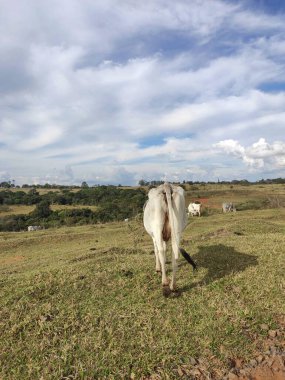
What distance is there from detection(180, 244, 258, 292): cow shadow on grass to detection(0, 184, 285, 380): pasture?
0.04m

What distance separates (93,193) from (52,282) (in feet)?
201

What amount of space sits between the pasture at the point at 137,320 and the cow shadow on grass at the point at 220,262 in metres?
0.04

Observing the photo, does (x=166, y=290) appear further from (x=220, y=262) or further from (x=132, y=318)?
(x=220, y=262)

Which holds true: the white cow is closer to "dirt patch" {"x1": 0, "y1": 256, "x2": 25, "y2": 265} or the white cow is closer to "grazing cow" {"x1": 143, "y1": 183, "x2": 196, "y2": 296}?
"grazing cow" {"x1": 143, "y1": 183, "x2": 196, "y2": 296}

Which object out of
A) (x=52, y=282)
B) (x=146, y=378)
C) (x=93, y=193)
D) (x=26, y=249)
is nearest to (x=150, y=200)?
(x=52, y=282)

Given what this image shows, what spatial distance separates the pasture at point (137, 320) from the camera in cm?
561

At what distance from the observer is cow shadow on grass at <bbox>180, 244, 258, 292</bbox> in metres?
8.89

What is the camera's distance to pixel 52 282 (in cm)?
828

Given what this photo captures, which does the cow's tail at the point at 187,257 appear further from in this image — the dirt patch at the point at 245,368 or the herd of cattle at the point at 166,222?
the dirt patch at the point at 245,368

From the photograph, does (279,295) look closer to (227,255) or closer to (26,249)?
(227,255)

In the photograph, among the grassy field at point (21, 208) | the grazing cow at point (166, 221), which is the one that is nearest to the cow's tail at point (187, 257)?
the grazing cow at point (166, 221)

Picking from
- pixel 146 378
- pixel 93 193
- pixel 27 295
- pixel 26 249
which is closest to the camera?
pixel 146 378

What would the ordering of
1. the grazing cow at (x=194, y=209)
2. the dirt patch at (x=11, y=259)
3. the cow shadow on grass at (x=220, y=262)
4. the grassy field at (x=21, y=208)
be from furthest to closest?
the grassy field at (x=21, y=208)
the grazing cow at (x=194, y=209)
the dirt patch at (x=11, y=259)
the cow shadow on grass at (x=220, y=262)

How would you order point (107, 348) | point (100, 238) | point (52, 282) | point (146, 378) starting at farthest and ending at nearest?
point (100, 238) < point (52, 282) < point (107, 348) < point (146, 378)
